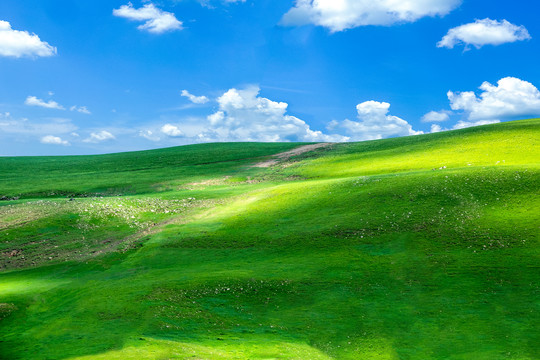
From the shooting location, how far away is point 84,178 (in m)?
75.6

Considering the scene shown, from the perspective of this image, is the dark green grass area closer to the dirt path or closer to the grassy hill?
the dirt path

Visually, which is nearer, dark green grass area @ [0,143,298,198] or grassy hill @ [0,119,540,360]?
grassy hill @ [0,119,540,360]

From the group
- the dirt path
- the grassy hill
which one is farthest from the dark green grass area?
the grassy hill

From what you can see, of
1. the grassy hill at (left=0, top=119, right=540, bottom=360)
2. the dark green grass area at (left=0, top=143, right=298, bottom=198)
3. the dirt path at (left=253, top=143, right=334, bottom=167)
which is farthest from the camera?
the dirt path at (left=253, top=143, right=334, bottom=167)

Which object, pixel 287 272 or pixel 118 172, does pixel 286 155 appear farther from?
pixel 287 272

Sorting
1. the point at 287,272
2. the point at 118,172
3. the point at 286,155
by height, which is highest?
the point at 286,155

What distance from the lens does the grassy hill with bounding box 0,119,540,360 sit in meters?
19.8

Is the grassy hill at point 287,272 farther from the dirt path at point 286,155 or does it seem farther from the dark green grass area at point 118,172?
the dirt path at point 286,155

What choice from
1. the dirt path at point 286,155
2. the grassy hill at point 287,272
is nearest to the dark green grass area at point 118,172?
the dirt path at point 286,155

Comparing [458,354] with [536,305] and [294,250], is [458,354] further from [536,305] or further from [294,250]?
[294,250]

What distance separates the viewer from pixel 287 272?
91.2 ft

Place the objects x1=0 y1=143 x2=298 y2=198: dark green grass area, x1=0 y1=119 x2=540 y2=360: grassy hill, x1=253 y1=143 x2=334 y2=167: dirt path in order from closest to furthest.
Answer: x1=0 y1=119 x2=540 y2=360: grassy hill < x1=0 y1=143 x2=298 y2=198: dark green grass area < x1=253 y1=143 x2=334 y2=167: dirt path

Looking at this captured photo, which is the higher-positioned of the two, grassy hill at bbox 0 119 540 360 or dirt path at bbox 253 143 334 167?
dirt path at bbox 253 143 334 167

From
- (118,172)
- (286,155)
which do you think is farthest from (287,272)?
(118,172)
